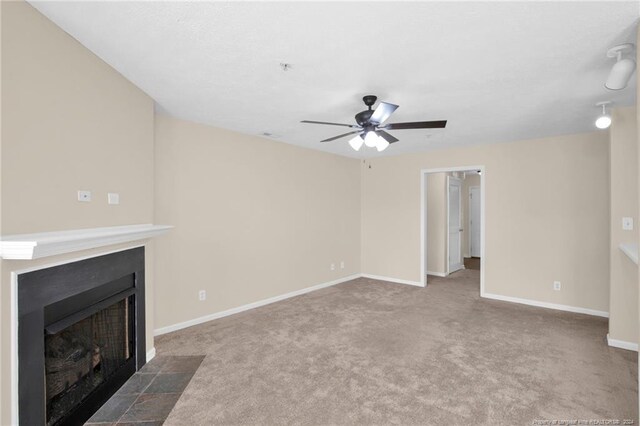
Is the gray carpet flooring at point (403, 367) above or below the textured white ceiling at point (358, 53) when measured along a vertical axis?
below

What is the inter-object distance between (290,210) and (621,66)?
12.6 ft

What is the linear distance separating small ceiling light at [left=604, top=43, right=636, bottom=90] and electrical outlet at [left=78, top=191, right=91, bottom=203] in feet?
11.3

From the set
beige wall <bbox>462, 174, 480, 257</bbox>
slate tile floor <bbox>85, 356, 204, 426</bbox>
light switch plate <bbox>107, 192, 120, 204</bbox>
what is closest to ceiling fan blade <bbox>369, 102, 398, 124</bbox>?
light switch plate <bbox>107, 192, 120, 204</bbox>

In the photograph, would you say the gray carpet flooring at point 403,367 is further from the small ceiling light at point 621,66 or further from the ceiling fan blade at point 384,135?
the small ceiling light at point 621,66

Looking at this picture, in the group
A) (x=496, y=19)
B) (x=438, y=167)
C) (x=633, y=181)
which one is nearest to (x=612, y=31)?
(x=496, y=19)

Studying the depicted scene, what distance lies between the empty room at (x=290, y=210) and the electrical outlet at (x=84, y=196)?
0.15 feet

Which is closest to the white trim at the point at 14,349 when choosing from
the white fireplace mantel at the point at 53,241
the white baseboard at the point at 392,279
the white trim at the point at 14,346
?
the white trim at the point at 14,346

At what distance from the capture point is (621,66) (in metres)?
1.90

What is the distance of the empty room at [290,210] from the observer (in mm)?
1636

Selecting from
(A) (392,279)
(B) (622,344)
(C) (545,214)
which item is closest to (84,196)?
(B) (622,344)

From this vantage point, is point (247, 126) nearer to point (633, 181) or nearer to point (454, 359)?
point (454, 359)

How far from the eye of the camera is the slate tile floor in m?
2.12

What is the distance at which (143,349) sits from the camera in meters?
2.77

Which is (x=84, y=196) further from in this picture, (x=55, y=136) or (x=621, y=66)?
(x=621, y=66)
